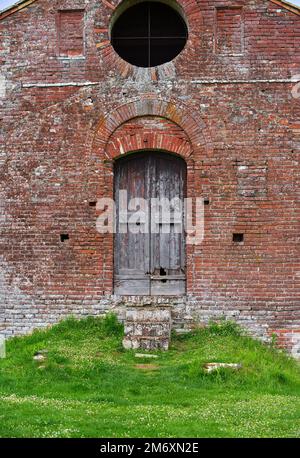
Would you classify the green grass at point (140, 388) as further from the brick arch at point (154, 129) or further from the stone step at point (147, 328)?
the brick arch at point (154, 129)

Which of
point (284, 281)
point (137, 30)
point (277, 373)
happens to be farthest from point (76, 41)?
point (277, 373)

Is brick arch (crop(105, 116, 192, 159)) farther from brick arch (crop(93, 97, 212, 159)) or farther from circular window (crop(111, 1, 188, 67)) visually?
circular window (crop(111, 1, 188, 67))

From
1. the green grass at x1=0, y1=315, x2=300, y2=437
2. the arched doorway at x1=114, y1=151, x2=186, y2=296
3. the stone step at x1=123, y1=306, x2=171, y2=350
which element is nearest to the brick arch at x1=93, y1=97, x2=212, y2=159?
the arched doorway at x1=114, y1=151, x2=186, y2=296

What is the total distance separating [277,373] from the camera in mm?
10078

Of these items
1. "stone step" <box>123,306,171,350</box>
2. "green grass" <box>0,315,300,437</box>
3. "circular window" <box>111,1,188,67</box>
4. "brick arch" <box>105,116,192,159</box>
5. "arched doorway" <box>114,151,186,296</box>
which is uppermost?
"circular window" <box>111,1,188,67</box>

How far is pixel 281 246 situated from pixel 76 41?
5360mm

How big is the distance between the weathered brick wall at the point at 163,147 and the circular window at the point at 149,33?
1.18 m

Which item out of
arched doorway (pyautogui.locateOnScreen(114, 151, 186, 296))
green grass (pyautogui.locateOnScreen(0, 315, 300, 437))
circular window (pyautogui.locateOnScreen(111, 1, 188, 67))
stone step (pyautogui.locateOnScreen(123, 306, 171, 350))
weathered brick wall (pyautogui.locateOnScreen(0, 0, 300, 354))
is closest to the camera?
green grass (pyautogui.locateOnScreen(0, 315, 300, 437))

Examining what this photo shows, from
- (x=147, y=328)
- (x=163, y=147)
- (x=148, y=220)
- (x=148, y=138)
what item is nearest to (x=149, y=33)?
(x=148, y=138)

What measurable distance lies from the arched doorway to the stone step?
2.73ft

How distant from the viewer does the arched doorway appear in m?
12.6

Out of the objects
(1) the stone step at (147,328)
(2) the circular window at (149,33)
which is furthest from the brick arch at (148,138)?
(1) the stone step at (147,328)

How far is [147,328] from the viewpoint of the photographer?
448 inches

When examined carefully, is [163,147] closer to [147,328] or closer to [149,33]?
[149,33]
